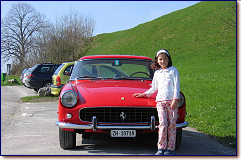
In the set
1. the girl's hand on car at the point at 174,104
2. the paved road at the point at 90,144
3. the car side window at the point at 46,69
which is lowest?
the paved road at the point at 90,144

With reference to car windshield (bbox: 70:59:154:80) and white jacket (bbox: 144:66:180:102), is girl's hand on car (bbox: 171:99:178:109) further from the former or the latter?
car windshield (bbox: 70:59:154:80)

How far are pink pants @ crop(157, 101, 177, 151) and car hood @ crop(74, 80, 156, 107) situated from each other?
33 cm

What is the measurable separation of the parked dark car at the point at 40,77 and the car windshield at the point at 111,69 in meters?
13.9

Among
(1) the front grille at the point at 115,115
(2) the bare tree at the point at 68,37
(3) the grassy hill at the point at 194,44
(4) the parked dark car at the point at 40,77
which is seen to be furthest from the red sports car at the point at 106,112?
(2) the bare tree at the point at 68,37

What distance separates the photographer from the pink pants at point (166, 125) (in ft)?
17.9

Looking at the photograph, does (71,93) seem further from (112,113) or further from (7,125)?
(7,125)

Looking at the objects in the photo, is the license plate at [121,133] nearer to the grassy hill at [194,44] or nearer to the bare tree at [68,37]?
the grassy hill at [194,44]

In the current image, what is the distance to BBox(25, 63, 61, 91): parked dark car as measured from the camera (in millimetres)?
20953

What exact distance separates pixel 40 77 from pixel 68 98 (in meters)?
15.8

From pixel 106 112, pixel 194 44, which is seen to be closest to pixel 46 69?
pixel 106 112

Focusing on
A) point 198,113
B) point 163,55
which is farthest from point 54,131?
point 198,113

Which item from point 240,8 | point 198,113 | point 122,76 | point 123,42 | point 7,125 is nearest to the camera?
point 122,76

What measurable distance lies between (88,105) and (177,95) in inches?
54.8

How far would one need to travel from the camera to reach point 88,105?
5703mm
